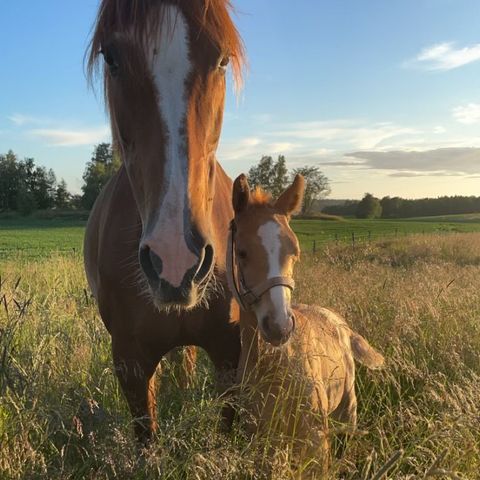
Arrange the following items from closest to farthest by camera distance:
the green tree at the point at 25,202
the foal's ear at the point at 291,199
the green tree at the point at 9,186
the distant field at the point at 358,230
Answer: the foal's ear at the point at 291,199
the distant field at the point at 358,230
the green tree at the point at 25,202
the green tree at the point at 9,186

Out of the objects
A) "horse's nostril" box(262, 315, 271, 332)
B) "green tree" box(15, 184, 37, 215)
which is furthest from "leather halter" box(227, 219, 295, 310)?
"green tree" box(15, 184, 37, 215)

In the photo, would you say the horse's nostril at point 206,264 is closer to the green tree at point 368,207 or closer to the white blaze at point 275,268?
the white blaze at point 275,268

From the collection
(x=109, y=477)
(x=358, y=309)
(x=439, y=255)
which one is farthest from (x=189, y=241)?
(x=439, y=255)

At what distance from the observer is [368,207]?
6028 centimetres

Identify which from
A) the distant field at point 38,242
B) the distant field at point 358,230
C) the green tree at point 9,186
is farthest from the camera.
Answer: the green tree at point 9,186

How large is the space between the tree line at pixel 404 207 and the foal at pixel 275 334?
2316 inches

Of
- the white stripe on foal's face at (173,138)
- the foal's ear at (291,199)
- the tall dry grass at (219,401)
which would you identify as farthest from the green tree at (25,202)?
the white stripe on foal's face at (173,138)

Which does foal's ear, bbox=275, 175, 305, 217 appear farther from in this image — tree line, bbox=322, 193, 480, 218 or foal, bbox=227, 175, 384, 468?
tree line, bbox=322, 193, 480, 218

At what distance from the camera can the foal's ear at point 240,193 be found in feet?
8.03

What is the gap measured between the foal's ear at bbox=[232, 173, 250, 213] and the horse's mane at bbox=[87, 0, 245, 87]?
0.66m

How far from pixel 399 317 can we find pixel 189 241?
8.33 ft

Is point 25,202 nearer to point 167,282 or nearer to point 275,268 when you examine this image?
point 275,268

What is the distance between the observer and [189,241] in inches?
57.2

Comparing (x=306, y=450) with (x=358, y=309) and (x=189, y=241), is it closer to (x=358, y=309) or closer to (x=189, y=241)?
(x=189, y=241)
